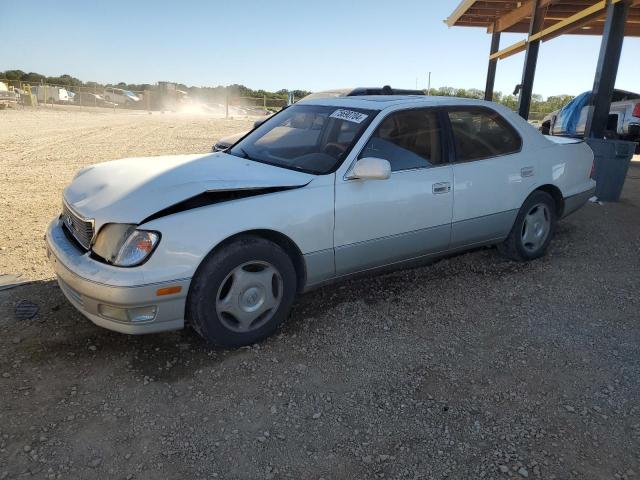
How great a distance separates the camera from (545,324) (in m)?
3.67

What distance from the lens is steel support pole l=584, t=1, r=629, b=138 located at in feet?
25.5

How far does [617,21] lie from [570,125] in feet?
20.5

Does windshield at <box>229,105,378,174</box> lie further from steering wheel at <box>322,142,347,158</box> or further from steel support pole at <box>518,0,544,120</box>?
steel support pole at <box>518,0,544,120</box>

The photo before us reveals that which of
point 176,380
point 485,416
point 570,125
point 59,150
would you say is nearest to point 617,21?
point 570,125

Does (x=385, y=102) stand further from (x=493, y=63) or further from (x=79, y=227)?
(x=493, y=63)

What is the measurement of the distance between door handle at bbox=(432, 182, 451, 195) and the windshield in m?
0.73

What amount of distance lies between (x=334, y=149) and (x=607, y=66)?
634 centimetres

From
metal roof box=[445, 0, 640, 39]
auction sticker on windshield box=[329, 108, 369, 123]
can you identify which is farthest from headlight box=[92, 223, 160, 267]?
metal roof box=[445, 0, 640, 39]

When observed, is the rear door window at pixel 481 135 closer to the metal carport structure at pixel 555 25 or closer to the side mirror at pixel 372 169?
the side mirror at pixel 372 169

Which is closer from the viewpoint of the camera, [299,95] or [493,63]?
[493,63]

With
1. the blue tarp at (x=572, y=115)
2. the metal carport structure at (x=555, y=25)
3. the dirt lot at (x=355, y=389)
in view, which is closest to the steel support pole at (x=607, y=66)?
the metal carport structure at (x=555, y=25)

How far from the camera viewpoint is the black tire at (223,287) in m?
2.96

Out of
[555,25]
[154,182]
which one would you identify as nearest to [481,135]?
[154,182]

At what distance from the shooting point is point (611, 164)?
7469 mm
